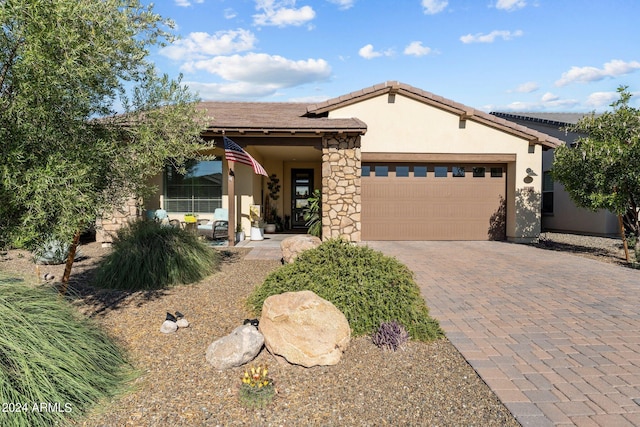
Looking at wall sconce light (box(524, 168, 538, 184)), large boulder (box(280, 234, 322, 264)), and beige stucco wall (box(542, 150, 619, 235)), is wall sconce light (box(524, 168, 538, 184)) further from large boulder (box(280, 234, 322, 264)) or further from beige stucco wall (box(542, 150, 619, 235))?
large boulder (box(280, 234, 322, 264))

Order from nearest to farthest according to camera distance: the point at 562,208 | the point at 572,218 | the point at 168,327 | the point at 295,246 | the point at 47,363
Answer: the point at 47,363
the point at 168,327
the point at 295,246
the point at 572,218
the point at 562,208

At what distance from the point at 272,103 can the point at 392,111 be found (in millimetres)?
5317

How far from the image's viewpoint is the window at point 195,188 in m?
12.1

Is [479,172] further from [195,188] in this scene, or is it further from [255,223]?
[195,188]

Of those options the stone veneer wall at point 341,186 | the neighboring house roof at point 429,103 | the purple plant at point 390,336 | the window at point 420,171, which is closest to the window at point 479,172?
the neighboring house roof at point 429,103

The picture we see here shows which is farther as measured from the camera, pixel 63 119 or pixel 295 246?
pixel 295 246

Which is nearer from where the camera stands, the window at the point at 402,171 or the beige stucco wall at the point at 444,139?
the beige stucco wall at the point at 444,139

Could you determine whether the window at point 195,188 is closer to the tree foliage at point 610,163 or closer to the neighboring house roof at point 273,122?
the neighboring house roof at point 273,122

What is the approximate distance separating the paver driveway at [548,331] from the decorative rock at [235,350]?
2.07m

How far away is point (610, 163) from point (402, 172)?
220 inches

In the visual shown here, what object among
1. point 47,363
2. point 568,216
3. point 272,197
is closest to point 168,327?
point 47,363

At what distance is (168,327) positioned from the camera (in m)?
4.13

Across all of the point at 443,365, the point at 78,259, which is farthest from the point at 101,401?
the point at 78,259

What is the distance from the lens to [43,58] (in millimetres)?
3018
